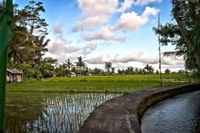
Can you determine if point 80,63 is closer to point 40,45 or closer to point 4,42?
point 40,45

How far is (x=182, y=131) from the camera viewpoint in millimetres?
6270

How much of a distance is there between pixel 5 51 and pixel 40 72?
45212 mm

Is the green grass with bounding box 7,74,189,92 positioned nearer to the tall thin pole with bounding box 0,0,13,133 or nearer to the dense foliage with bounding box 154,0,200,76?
the dense foliage with bounding box 154,0,200,76

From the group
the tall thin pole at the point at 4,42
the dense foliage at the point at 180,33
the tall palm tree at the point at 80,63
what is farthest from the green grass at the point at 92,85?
the tall palm tree at the point at 80,63

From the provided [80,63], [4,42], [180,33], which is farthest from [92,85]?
[80,63]

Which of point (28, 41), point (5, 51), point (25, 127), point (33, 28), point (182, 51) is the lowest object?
point (25, 127)

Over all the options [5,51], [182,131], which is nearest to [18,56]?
[182,131]

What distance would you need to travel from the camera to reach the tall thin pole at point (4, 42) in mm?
660

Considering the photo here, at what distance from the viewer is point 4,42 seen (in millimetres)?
664

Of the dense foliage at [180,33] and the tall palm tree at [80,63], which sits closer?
the dense foliage at [180,33]

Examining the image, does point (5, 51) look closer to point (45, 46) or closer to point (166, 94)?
point (166, 94)

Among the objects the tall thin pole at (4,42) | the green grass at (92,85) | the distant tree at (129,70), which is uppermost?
the distant tree at (129,70)

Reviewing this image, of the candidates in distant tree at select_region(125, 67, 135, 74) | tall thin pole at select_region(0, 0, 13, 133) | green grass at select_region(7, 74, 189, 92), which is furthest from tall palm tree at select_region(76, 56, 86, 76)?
tall thin pole at select_region(0, 0, 13, 133)

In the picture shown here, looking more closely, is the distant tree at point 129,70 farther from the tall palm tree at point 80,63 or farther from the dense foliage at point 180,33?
the dense foliage at point 180,33
